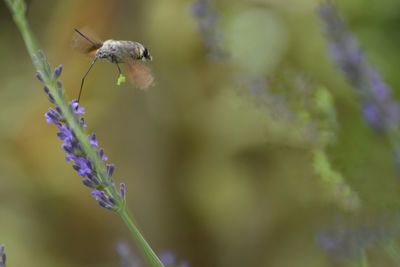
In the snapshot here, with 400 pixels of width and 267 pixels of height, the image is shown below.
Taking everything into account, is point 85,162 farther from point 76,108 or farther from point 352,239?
point 352,239

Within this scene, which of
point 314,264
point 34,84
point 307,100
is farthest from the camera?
point 34,84

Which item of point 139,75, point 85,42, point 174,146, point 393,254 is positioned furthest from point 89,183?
point 174,146

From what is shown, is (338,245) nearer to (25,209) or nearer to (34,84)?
(25,209)

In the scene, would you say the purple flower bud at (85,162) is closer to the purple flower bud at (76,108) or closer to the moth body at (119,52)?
the purple flower bud at (76,108)

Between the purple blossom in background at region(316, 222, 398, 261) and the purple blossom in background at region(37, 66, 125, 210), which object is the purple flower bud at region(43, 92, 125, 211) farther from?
the purple blossom in background at region(316, 222, 398, 261)

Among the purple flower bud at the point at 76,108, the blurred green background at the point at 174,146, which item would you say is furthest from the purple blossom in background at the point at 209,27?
the blurred green background at the point at 174,146

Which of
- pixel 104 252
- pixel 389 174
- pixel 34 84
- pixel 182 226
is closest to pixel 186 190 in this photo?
pixel 182 226
